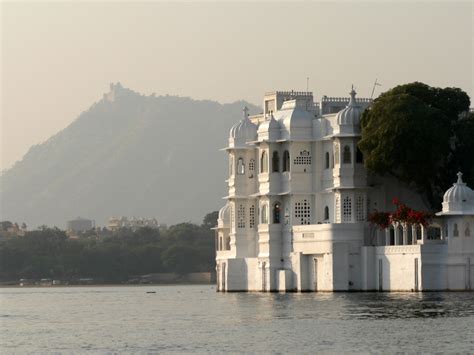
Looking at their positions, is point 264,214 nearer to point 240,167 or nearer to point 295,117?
point 240,167

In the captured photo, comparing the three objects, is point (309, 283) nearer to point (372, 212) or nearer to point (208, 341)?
point (372, 212)

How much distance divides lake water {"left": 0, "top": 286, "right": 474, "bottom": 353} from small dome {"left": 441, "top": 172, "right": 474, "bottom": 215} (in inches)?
216

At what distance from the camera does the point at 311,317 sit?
8794 cm

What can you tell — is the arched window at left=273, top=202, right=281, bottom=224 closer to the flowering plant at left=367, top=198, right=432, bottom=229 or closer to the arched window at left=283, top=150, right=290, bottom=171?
the arched window at left=283, top=150, right=290, bottom=171

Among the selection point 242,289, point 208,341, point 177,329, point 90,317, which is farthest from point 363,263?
point 208,341

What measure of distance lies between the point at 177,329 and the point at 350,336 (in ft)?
33.0

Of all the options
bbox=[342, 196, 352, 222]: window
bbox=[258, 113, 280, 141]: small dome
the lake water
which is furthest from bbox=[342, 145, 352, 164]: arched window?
the lake water

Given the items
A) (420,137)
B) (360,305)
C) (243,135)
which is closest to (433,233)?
(420,137)

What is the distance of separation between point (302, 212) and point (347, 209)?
4.99 m

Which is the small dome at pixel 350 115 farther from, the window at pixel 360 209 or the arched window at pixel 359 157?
the window at pixel 360 209

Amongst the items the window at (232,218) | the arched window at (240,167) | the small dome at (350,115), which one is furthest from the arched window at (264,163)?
the small dome at (350,115)

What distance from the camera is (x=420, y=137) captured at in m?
116

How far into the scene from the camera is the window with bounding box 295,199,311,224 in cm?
12550

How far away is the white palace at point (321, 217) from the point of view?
363 feet
